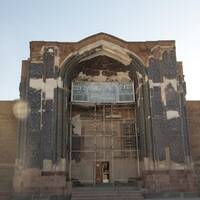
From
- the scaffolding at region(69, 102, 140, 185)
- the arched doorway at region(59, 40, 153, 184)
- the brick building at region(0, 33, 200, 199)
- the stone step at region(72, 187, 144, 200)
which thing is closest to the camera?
the stone step at region(72, 187, 144, 200)

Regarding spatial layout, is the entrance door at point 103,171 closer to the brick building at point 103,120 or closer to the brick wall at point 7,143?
the brick building at point 103,120

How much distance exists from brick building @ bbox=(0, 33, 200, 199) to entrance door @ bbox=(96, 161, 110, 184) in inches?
2.3

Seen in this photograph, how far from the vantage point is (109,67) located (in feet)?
64.9

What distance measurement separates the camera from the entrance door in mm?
19609

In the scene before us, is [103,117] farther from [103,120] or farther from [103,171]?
[103,171]

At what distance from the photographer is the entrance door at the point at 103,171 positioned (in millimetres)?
19609

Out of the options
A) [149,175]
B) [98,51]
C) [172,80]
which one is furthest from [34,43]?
[149,175]

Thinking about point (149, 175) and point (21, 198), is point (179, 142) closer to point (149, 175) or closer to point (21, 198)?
point (149, 175)

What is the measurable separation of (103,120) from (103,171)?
9.86 ft

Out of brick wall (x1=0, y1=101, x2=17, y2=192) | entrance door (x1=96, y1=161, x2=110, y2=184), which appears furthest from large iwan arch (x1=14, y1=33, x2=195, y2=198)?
brick wall (x1=0, y1=101, x2=17, y2=192)

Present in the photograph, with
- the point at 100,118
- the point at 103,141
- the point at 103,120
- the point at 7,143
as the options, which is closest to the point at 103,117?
the point at 103,120

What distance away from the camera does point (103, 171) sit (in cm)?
1980

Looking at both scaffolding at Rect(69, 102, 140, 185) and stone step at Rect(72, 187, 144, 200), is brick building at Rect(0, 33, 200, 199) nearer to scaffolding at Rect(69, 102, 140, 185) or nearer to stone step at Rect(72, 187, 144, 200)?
scaffolding at Rect(69, 102, 140, 185)

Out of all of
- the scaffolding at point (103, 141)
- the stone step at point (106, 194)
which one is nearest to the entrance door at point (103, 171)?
the scaffolding at point (103, 141)
